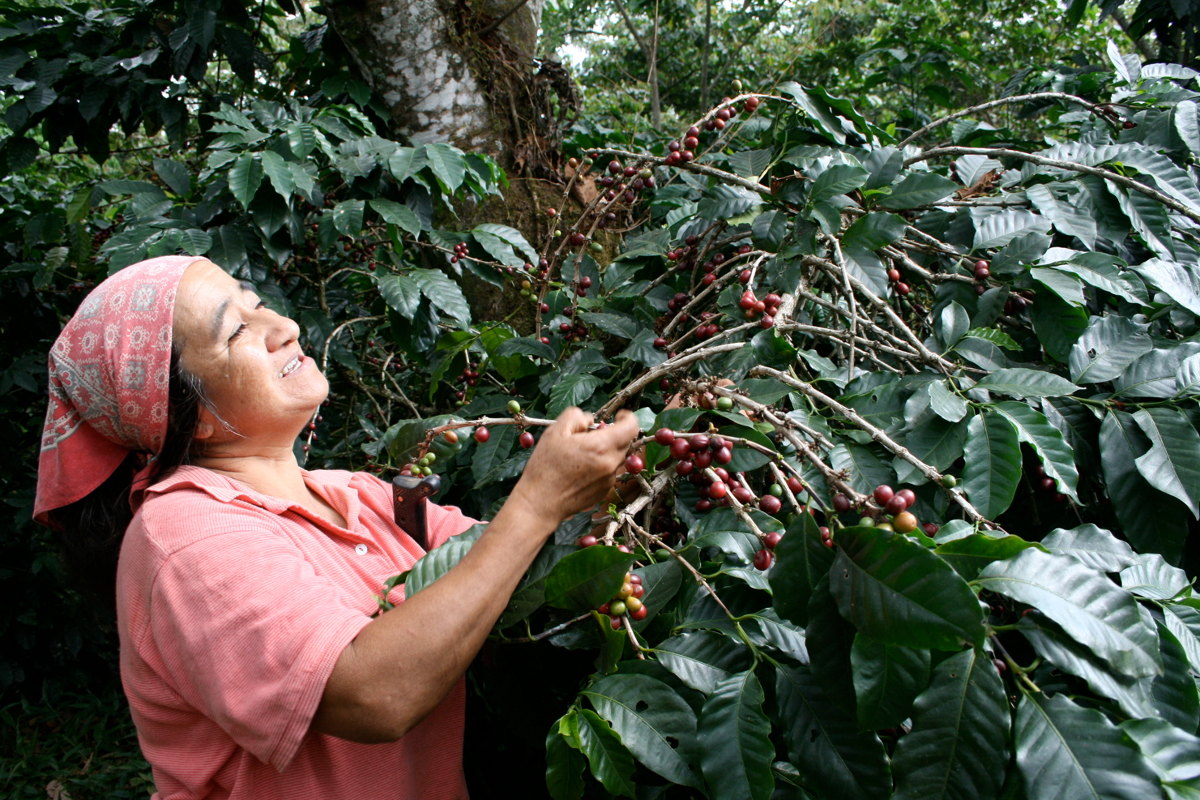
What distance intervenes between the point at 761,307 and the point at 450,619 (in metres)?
0.83

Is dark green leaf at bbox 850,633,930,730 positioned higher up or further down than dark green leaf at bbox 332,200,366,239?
further down

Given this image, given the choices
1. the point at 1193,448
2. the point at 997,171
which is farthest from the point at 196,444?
the point at 997,171

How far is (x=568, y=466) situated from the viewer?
108cm

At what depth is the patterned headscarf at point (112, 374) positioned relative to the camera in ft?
4.08

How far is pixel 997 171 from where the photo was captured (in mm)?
2172

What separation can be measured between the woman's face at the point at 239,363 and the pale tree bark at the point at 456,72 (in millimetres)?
1554

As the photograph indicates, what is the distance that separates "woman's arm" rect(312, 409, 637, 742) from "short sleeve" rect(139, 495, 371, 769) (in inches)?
1.4

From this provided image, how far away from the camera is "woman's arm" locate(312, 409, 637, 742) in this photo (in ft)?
3.20

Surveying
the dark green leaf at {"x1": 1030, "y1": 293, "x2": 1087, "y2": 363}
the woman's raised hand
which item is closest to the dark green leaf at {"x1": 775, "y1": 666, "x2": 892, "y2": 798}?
the woman's raised hand

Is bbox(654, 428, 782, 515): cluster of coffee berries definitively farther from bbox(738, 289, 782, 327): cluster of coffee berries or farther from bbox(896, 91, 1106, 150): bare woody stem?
bbox(896, 91, 1106, 150): bare woody stem

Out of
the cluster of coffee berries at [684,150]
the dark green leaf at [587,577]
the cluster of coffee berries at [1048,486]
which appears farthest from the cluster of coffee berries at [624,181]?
the dark green leaf at [587,577]

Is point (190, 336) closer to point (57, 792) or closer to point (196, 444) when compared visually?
point (196, 444)

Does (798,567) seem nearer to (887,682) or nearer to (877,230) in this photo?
(887,682)

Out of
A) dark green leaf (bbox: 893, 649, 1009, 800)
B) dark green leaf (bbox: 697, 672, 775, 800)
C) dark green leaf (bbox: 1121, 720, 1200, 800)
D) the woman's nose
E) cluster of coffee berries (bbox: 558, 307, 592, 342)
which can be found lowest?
dark green leaf (bbox: 1121, 720, 1200, 800)
